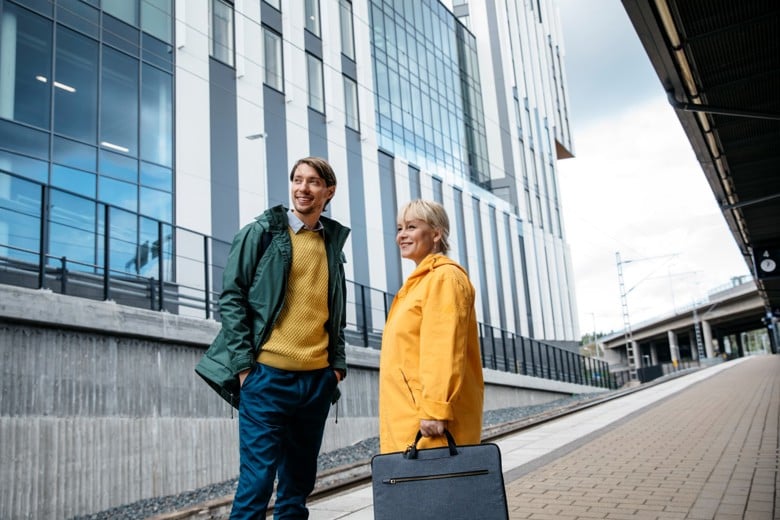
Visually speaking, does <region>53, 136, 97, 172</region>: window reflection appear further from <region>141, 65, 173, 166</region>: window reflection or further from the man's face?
the man's face

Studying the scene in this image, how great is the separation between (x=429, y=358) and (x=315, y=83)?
1976 centimetres

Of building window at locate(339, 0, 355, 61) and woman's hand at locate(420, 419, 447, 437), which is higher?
building window at locate(339, 0, 355, 61)

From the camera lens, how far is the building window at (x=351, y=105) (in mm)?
23219

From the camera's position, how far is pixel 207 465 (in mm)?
9008

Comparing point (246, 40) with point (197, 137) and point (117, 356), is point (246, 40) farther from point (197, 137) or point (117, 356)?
point (117, 356)

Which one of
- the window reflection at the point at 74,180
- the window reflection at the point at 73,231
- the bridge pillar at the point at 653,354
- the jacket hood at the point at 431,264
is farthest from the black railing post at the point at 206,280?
the bridge pillar at the point at 653,354

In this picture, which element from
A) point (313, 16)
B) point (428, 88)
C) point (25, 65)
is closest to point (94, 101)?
point (25, 65)

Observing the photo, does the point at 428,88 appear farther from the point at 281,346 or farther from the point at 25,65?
the point at 281,346

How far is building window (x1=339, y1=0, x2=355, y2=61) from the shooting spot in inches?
941

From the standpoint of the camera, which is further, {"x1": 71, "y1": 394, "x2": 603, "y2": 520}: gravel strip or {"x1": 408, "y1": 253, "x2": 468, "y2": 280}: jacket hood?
{"x1": 71, "y1": 394, "x2": 603, "y2": 520}: gravel strip

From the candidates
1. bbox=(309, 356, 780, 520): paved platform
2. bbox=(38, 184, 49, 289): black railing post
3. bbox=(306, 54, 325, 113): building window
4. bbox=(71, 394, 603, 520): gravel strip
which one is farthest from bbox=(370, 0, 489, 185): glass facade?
bbox=(38, 184, 49, 289): black railing post

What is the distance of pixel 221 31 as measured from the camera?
1767 cm

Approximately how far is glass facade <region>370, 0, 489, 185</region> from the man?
22403 mm

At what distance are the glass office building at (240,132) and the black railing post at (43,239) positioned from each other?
31mm
